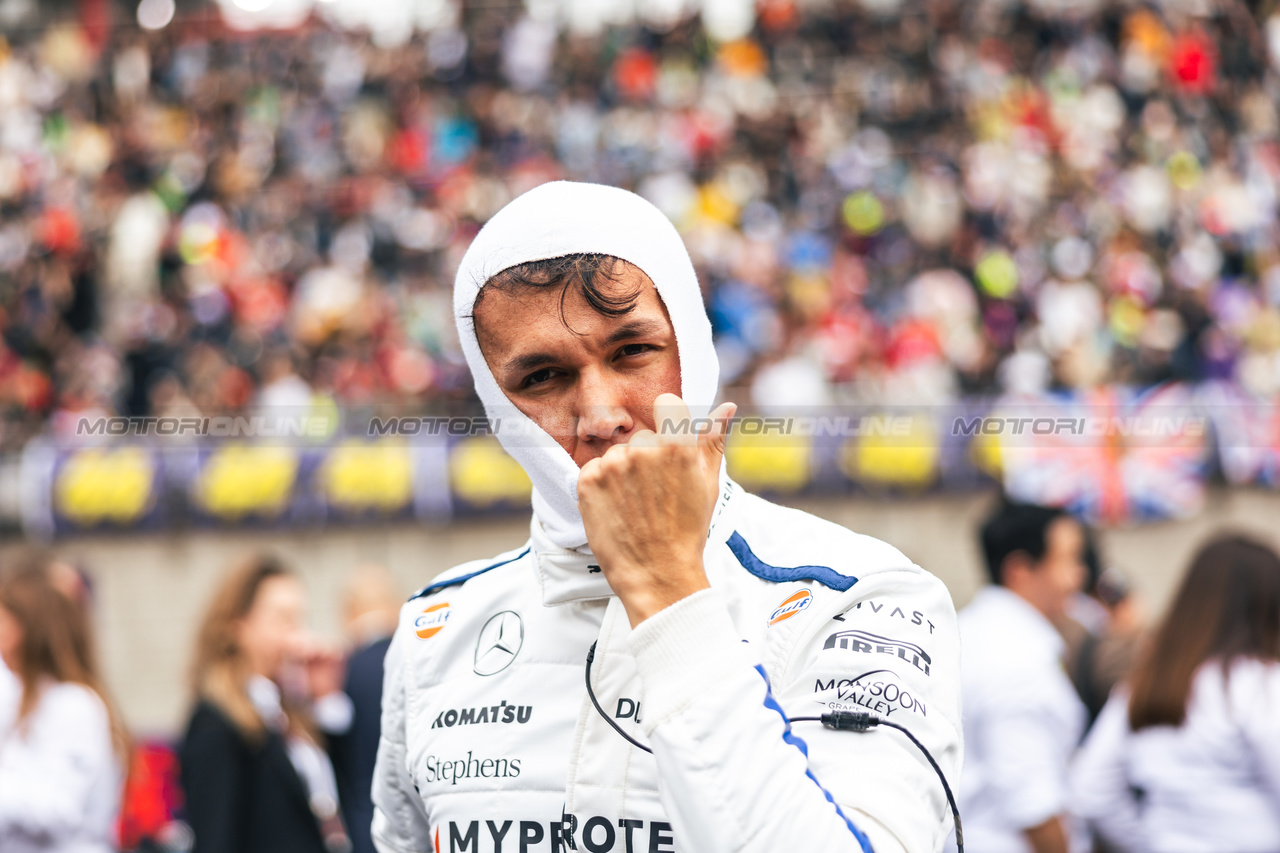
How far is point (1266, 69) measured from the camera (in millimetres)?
17531

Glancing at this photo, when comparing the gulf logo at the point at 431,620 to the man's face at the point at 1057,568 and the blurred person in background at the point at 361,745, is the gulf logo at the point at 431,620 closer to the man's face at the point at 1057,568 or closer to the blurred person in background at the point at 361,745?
the blurred person in background at the point at 361,745

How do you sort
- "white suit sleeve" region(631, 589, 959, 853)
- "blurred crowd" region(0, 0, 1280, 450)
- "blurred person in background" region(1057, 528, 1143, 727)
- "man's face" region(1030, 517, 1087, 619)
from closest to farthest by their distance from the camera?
"white suit sleeve" region(631, 589, 959, 853) → "man's face" region(1030, 517, 1087, 619) → "blurred person in background" region(1057, 528, 1143, 727) → "blurred crowd" region(0, 0, 1280, 450)

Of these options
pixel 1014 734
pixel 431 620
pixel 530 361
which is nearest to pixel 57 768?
pixel 431 620

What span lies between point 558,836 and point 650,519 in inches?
19.0

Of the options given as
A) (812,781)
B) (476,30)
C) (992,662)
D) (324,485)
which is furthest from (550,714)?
(476,30)

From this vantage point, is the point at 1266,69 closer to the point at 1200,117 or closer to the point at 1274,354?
the point at 1200,117

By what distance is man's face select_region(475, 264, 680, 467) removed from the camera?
1.69m

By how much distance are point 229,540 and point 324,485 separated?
962 mm

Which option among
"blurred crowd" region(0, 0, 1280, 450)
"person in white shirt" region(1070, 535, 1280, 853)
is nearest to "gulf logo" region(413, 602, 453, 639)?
"person in white shirt" region(1070, 535, 1280, 853)

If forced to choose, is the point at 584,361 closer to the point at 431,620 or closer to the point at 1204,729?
the point at 431,620

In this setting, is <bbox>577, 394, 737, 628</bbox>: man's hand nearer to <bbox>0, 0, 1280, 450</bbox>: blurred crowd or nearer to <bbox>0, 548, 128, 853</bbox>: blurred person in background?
<bbox>0, 548, 128, 853</bbox>: blurred person in background

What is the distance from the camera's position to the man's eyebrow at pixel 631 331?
1698 mm

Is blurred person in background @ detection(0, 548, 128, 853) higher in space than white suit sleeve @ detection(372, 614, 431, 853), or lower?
higher

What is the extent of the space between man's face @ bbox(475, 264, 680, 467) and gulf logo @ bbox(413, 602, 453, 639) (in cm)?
41
